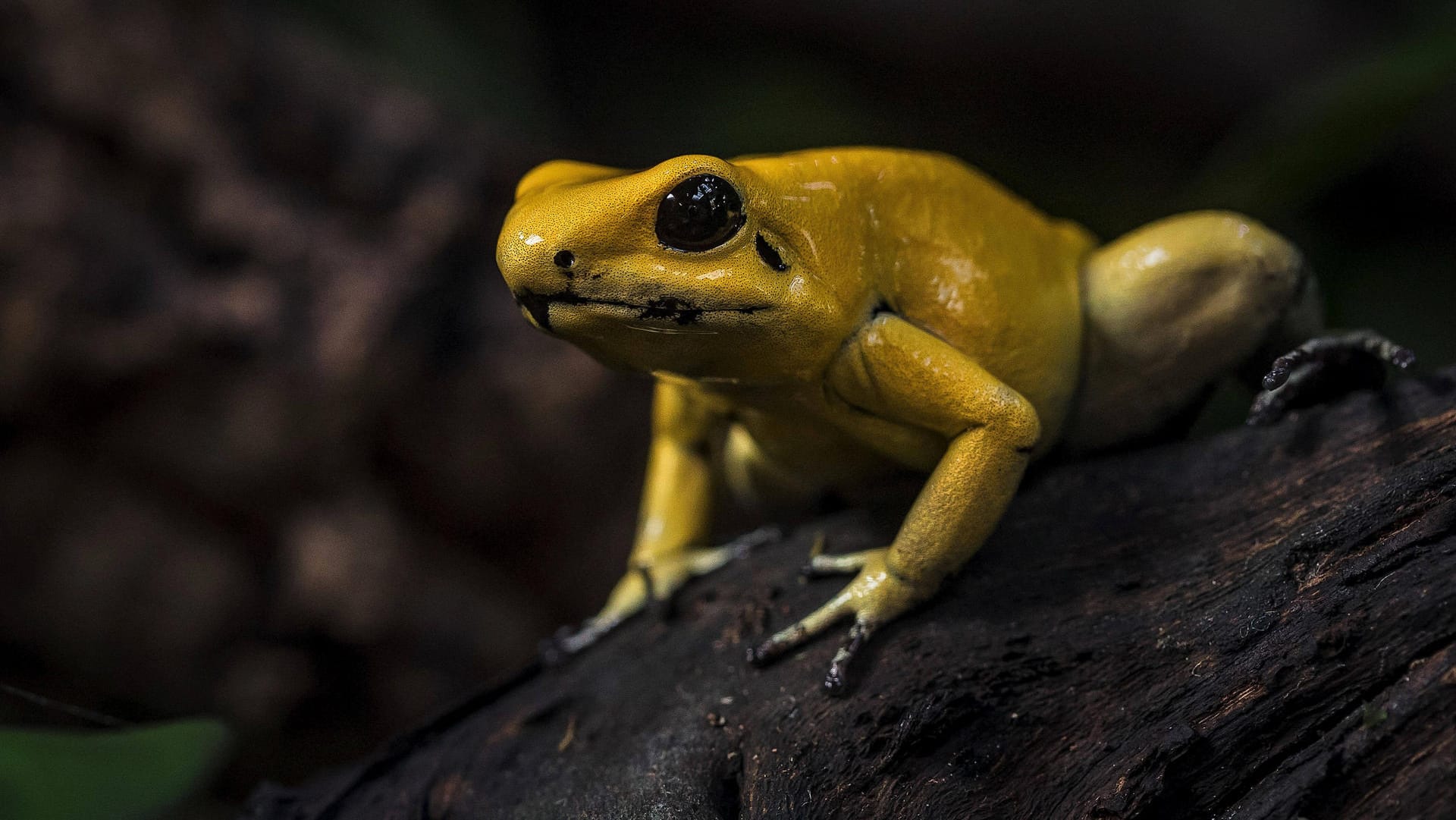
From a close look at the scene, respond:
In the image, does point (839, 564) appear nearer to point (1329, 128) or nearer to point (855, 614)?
point (855, 614)

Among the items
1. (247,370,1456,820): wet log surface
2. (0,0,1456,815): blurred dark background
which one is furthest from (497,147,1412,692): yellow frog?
(0,0,1456,815): blurred dark background

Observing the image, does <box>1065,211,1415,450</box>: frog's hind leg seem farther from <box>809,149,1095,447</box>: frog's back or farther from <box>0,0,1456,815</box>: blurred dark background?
<box>0,0,1456,815</box>: blurred dark background

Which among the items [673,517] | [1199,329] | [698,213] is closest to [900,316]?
[698,213]

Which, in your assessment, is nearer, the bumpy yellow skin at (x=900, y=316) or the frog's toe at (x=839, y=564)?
the bumpy yellow skin at (x=900, y=316)

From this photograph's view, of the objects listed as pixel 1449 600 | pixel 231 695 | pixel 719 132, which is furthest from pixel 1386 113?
pixel 231 695

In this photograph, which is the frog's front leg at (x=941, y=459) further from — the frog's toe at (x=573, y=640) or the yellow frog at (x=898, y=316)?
the frog's toe at (x=573, y=640)

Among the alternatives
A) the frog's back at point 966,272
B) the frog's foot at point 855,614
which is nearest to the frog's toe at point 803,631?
the frog's foot at point 855,614
